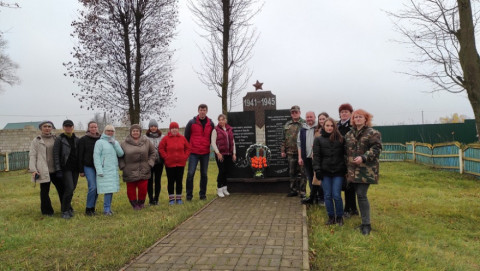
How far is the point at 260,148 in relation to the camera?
8055 millimetres

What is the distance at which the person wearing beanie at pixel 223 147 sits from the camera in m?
7.39

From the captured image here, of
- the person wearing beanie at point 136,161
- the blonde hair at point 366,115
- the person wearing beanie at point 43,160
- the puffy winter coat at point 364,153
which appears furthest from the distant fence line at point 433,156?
the person wearing beanie at point 43,160

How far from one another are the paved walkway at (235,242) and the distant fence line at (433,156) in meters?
8.60

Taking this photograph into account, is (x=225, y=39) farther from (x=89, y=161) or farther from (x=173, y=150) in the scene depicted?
(x=89, y=161)

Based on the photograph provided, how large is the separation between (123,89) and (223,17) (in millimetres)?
5077

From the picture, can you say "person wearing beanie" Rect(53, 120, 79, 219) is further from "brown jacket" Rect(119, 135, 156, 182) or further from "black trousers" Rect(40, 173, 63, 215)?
"brown jacket" Rect(119, 135, 156, 182)

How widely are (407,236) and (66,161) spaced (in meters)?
5.79

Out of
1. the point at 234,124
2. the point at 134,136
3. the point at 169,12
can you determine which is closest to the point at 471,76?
the point at 234,124

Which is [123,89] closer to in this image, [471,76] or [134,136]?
[134,136]

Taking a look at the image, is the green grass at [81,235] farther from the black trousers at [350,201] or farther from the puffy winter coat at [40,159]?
the black trousers at [350,201]

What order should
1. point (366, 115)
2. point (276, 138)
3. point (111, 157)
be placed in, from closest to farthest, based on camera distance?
point (366, 115)
point (111, 157)
point (276, 138)

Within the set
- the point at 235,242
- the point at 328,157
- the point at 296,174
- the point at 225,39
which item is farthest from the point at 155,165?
the point at 225,39

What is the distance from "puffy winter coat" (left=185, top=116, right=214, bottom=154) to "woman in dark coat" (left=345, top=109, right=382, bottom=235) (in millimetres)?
3198

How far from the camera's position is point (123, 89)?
46.6 feet
